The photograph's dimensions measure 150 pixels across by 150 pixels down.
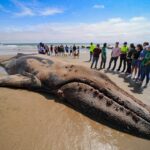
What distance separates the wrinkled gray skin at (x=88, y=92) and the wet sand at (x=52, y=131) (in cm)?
23

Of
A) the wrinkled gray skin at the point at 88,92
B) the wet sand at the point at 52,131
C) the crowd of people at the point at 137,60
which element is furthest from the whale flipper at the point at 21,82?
the crowd of people at the point at 137,60

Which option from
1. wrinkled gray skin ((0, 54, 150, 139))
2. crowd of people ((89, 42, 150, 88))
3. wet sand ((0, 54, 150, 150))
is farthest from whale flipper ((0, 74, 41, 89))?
crowd of people ((89, 42, 150, 88))

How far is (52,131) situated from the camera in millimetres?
3646

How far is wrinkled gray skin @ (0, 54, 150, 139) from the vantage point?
12.5ft

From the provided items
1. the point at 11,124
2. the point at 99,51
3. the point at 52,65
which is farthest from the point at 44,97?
the point at 99,51

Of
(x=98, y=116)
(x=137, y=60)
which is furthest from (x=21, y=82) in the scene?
(x=137, y=60)

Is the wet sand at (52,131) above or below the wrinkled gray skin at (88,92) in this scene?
below

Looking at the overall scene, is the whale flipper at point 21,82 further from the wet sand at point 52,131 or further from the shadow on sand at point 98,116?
the shadow on sand at point 98,116

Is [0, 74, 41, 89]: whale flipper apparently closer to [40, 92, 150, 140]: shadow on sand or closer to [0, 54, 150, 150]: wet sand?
[0, 54, 150, 150]: wet sand

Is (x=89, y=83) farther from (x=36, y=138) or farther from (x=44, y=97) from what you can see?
(x=36, y=138)

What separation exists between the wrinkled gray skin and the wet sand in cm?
23

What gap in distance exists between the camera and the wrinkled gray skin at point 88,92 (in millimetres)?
3822

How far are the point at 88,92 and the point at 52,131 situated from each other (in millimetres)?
1475

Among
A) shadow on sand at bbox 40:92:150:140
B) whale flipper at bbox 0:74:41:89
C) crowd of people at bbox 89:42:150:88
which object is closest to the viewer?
shadow on sand at bbox 40:92:150:140
